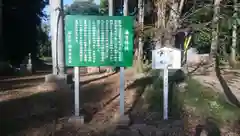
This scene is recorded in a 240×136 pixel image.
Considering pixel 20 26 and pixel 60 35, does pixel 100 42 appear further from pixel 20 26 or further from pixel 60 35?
pixel 20 26

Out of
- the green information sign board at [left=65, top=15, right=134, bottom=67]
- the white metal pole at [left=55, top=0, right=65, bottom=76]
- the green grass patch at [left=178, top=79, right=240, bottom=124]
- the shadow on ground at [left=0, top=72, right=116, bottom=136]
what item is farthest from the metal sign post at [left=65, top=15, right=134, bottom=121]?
the white metal pole at [left=55, top=0, right=65, bottom=76]

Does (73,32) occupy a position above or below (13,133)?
above

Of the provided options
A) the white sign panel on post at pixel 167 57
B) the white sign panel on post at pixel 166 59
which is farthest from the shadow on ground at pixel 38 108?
the white sign panel on post at pixel 167 57

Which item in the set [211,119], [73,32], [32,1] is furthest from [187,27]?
[32,1]

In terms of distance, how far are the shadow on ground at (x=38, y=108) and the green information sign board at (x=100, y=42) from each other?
1375 millimetres

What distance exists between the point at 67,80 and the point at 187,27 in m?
3.85

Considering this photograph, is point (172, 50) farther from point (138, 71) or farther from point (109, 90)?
point (138, 71)

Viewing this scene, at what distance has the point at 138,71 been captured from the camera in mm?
11758

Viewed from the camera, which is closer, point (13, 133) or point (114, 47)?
point (13, 133)

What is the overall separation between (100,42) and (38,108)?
2296mm

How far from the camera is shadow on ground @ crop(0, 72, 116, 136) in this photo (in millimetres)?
5798

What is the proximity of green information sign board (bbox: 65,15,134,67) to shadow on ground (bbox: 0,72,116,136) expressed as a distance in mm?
1375

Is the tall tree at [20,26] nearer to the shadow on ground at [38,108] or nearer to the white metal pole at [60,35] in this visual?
the white metal pole at [60,35]

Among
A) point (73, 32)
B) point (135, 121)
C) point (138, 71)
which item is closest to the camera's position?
point (73, 32)
